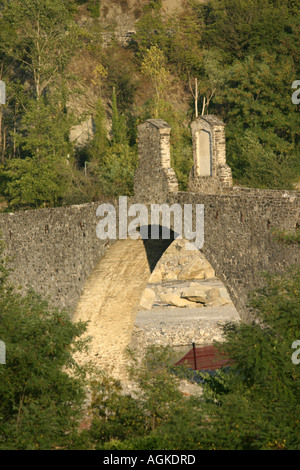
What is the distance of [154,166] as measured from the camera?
2094 centimetres

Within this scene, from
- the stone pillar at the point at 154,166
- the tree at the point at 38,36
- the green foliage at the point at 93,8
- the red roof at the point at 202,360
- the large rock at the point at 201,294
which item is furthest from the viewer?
the green foliage at the point at 93,8

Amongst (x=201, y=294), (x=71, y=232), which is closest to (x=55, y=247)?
(x=71, y=232)

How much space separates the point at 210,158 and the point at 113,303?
6361mm

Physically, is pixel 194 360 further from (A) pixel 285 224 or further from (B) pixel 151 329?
(A) pixel 285 224

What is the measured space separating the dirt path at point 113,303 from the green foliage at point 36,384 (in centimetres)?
809

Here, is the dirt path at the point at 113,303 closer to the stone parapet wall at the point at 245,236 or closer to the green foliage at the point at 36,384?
the stone parapet wall at the point at 245,236

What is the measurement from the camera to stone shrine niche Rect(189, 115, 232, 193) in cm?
1919

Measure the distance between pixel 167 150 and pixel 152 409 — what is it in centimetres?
914

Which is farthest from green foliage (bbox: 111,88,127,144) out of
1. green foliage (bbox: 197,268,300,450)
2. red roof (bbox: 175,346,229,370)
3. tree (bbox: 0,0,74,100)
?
green foliage (bbox: 197,268,300,450)

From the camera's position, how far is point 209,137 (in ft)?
64.3

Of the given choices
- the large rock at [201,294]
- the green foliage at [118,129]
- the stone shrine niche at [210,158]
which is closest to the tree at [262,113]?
the green foliage at [118,129]

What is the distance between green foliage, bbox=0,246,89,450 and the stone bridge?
16.8ft

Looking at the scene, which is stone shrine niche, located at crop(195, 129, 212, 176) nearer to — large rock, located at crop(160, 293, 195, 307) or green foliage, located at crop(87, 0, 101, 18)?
large rock, located at crop(160, 293, 195, 307)

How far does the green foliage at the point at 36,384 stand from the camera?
11930 mm
